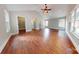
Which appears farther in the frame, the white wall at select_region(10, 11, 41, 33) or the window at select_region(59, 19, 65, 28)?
the white wall at select_region(10, 11, 41, 33)

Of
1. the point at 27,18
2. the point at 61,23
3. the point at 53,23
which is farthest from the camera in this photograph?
the point at 27,18

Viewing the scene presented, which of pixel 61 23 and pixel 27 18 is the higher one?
pixel 27 18

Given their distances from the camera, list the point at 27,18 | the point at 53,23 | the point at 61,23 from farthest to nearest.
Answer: the point at 27,18 → the point at 53,23 → the point at 61,23

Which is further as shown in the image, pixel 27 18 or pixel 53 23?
pixel 27 18

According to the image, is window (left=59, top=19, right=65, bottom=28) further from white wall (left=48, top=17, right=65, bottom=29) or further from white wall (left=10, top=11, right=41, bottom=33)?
white wall (left=10, top=11, right=41, bottom=33)

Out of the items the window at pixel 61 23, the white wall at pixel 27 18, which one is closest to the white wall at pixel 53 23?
the window at pixel 61 23

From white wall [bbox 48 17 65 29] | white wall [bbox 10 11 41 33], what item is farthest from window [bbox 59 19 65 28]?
white wall [bbox 10 11 41 33]

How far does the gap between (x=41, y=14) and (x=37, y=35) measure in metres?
1.06

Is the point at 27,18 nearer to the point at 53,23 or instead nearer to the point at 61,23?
the point at 53,23

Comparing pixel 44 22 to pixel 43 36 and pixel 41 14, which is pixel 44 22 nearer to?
pixel 41 14

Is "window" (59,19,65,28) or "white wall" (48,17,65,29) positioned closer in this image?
"window" (59,19,65,28)

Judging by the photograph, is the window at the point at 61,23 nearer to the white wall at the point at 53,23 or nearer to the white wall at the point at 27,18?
the white wall at the point at 53,23

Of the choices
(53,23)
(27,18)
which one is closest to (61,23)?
(53,23)
